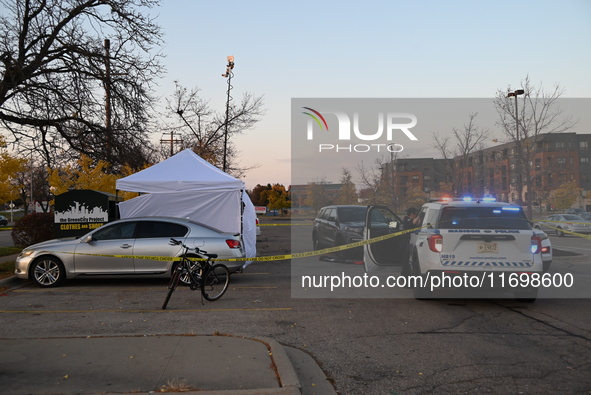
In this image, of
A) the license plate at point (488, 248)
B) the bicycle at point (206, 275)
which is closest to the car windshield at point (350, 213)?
the bicycle at point (206, 275)

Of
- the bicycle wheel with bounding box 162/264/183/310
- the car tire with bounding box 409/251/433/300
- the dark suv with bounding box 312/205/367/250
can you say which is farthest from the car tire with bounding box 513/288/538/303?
the dark suv with bounding box 312/205/367/250

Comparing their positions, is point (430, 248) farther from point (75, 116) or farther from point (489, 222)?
point (75, 116)

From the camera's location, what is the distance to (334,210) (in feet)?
50.2

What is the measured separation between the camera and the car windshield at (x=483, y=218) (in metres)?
8.91

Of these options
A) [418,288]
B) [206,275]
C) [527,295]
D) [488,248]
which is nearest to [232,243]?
[206,275]

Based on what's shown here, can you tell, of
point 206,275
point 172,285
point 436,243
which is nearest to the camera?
point 436,243

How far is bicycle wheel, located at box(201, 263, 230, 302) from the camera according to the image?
9516 millimetres

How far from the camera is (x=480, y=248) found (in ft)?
28.2

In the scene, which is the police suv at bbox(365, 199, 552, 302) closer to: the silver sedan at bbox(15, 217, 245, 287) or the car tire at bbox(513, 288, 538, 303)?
the car tire at bbox(513, 288, 538, 303)

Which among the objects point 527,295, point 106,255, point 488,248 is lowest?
point 527,295

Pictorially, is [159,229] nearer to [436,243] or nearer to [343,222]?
[343,222]

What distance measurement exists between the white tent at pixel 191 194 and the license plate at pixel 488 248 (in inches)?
311

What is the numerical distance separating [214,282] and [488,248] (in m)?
4.72

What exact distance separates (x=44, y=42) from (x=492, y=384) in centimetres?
1550
